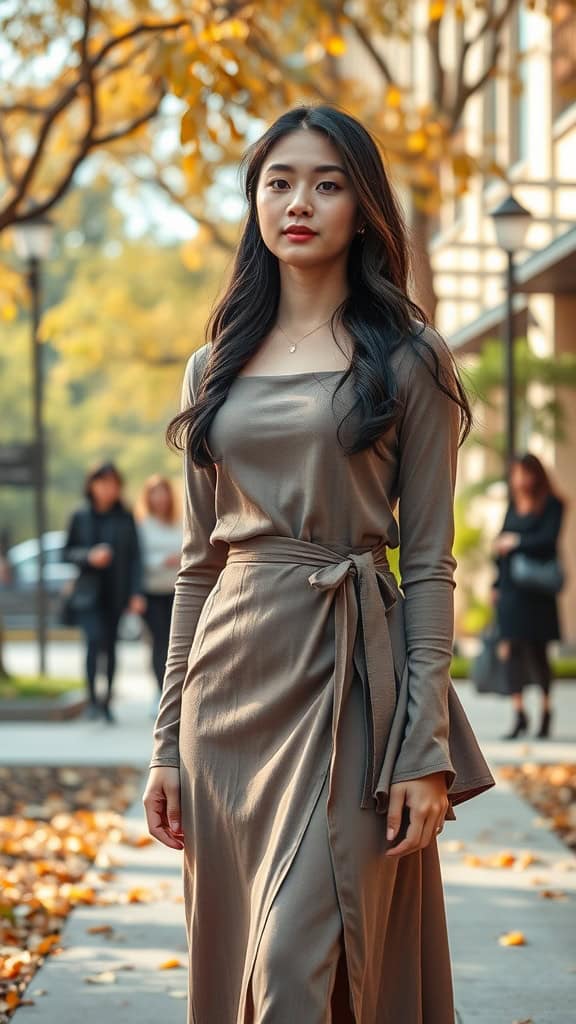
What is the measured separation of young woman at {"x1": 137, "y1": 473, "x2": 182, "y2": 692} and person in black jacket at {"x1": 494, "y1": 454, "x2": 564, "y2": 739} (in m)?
2.42

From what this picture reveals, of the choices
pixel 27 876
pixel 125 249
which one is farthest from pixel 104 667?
pixel 125 249

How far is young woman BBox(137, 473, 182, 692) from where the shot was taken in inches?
508

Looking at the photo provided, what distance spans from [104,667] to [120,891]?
6506 millimetres

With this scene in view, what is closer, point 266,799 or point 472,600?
point 266,799

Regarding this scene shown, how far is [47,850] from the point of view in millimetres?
8016

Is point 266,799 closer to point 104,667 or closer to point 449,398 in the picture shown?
point 449,398

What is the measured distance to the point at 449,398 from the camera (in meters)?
3.37

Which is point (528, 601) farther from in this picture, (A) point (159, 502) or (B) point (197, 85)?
(B) point (197, 85)

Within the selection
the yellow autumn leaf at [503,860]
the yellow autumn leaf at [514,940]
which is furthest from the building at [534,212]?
the yellow autumn leaf at [514,940]

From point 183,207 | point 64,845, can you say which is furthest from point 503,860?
point 183,207

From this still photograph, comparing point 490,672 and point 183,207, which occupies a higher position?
point 183,207

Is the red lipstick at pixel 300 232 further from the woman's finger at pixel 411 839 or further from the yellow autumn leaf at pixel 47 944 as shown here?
the yellow autumn leaf at pixel 47 944

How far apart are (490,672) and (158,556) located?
2647mm

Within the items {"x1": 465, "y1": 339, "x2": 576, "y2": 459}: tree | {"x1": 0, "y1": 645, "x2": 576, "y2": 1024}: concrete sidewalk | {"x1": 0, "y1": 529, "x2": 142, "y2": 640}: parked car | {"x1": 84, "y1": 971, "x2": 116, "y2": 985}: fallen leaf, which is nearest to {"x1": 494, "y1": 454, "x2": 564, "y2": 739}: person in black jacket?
{"x1": 0, "y1": 645, "x2": 576, "y2": 1024}: concrete sidewalk
